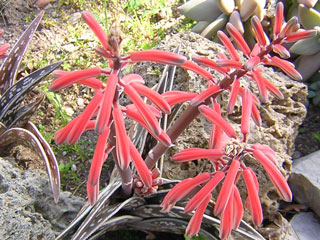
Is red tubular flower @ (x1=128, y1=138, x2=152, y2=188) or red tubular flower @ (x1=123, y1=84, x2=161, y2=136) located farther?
red tubular flower @ (x1=128, y1=138, x2=152, y2=188)

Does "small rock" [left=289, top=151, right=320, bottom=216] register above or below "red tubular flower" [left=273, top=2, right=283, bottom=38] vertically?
below

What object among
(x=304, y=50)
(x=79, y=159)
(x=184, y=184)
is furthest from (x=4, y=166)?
(x=304, y=50)

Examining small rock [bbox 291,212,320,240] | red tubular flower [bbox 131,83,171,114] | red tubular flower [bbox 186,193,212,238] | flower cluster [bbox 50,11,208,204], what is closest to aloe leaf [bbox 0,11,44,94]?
flower cluster [bbox 50,11,208,204]

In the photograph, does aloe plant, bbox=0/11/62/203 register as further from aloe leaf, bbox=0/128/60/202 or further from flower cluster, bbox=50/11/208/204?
flower cluster, bbox=50/11/208/204

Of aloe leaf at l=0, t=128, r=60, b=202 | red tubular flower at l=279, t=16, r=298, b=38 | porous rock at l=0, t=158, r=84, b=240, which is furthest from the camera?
aloe leaf at l=0, t=128, r=60, b=202

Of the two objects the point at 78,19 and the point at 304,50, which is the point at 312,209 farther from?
the point at 78,19

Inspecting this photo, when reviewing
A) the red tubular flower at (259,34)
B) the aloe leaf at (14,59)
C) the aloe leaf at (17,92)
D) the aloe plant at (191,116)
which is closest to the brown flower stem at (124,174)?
A: the aloe plant at (191,116)

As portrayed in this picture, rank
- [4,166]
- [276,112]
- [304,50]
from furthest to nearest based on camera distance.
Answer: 1. [304,50]
2. [276,112]
3. [4,166]
